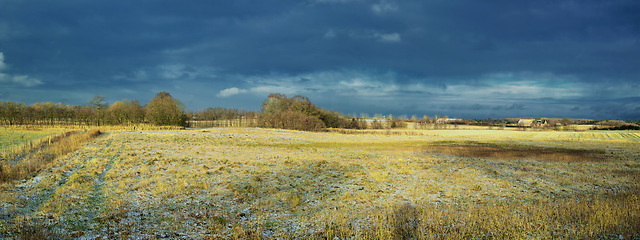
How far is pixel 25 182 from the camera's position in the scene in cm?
1422

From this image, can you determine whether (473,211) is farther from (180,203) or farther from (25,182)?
(25,182)

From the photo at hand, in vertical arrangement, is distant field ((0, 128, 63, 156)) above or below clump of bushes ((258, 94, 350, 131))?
below

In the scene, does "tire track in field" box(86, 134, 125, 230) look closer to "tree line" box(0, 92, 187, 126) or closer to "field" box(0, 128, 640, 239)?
"field" box(0, 128, 640, 239)

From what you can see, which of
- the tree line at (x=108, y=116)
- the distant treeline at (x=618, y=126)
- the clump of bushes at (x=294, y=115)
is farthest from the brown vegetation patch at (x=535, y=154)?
the distant treeline at (x=618, y=126)

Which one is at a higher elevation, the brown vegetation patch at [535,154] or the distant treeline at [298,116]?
the distant treeline at [298,116]

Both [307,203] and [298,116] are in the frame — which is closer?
[307,203]

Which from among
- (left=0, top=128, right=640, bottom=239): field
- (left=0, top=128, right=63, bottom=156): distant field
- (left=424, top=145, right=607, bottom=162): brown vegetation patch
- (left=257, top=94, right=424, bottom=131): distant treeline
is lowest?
(left=424, top=145, right=607, bottom=162): brown vegetation patch

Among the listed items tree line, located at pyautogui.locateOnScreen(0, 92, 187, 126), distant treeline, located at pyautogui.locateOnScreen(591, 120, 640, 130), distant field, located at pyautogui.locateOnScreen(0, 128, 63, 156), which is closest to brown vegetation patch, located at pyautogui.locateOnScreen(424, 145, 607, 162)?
distant field, located at pyautogui.locateOnScreen(0, 128, 63, 156)

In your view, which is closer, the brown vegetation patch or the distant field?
the distant field

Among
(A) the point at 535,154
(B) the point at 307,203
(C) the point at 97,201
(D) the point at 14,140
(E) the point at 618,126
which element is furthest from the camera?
(E) the point at 618,126

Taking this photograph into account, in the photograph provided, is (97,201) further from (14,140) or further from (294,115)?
(294,115)

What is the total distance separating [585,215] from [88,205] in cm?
1771

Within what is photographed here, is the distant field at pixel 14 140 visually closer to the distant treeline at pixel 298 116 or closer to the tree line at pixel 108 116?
the tree line at pixel 108 116

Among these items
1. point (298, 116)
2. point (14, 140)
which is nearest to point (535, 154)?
point (298, 116)
